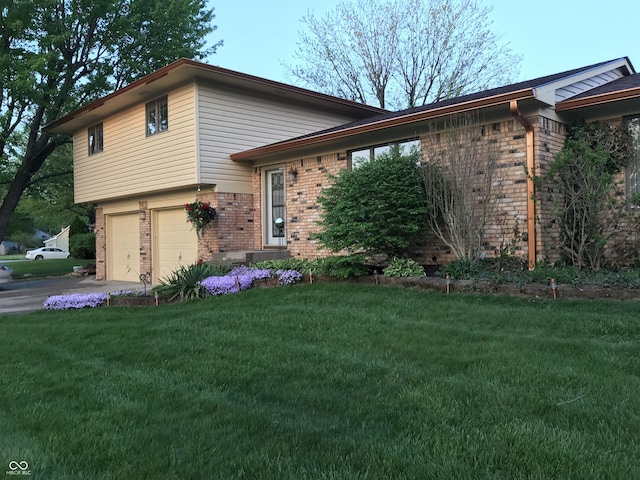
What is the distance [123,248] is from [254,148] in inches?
264

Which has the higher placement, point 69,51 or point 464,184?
point 69,51

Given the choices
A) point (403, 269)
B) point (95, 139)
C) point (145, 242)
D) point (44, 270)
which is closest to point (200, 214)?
point (145, 242)

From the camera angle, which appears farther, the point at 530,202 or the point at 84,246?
the point at 84,246

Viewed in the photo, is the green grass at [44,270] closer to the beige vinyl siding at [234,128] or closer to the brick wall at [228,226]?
the brick wall at [228,226]

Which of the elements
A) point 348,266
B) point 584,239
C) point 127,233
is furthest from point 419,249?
point 127,233

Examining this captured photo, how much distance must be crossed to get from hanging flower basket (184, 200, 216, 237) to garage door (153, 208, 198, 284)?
869 mm

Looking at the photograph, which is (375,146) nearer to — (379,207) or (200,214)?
(379,207)

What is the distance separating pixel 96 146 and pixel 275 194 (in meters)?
7.70

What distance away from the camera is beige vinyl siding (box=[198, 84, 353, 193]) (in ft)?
40.1

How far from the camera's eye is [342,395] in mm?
3627

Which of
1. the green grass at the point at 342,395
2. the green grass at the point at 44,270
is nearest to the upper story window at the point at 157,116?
the green grass at the point at 342,395

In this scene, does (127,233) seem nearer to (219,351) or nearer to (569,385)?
(219,351)

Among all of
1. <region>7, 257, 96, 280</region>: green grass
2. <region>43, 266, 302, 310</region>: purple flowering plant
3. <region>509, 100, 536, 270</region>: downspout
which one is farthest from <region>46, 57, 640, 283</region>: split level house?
<region>7, 257, 96, 280</region>: green grass

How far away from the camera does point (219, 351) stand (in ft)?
16.3
